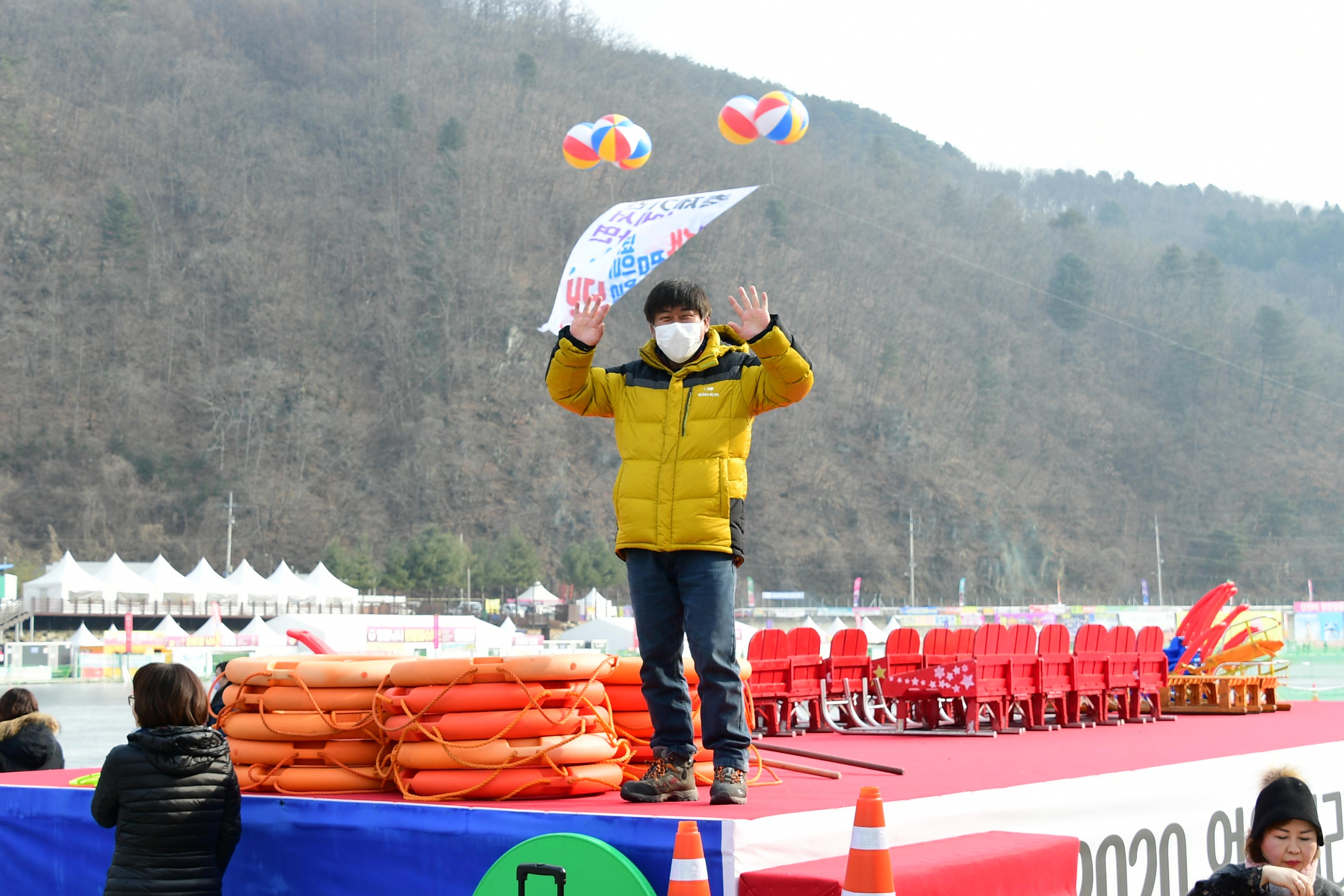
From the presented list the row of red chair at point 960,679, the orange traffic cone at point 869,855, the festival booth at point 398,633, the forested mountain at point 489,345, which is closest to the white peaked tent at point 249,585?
the festival booth at point 398,633

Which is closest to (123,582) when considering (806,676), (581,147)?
(581,147)

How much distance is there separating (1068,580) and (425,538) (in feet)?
184

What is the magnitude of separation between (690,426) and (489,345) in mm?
109008

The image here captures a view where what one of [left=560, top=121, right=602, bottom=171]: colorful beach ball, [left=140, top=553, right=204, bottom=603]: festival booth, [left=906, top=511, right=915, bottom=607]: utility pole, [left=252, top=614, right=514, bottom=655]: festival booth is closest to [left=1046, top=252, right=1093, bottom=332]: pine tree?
[left=906, top=511, right=915, bottom=607]: utility pole

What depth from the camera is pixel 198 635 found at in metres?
45.6

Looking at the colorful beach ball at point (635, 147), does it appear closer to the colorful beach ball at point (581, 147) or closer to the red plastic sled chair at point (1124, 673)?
the colorful beach ball at point (581, 147)

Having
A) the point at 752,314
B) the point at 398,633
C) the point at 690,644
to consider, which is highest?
the point at 752,314

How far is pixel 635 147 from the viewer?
77.4ft

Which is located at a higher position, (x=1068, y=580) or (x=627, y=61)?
(x=627, y=61)

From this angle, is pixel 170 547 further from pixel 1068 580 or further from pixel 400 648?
pixel 1068 580

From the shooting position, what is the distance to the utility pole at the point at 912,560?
330 ft

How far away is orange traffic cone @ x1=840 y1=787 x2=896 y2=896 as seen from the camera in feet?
10.4

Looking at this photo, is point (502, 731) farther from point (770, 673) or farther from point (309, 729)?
point (770, 673)

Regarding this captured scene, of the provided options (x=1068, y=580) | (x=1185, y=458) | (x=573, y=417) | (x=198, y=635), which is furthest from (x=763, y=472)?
(x=198, y=635)
